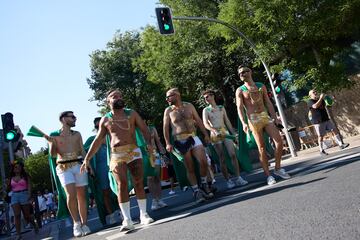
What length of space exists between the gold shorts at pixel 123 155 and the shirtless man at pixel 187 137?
1.48 meters

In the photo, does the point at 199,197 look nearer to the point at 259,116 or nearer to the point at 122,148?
the point at 259,116

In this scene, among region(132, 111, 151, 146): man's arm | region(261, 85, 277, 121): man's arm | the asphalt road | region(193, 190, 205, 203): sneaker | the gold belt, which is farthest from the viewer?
region(261, 85, 277, 121): man's arm

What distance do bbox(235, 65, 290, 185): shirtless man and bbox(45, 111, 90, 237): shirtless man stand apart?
291 centimetres

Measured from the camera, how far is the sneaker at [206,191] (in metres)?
7.46

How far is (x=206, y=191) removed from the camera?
7.57 metres

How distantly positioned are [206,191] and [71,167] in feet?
7.52

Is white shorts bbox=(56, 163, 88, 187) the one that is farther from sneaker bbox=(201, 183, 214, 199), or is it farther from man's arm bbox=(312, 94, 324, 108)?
man's arm bbox=(312, 94, 324, 108)

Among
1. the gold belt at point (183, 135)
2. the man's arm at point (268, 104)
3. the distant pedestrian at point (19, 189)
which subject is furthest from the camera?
the distant pedestrian at point (19, 189)

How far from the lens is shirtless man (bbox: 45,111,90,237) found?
701cm

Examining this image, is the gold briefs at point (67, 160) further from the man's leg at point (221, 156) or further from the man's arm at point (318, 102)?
the man's arm at point (318, 102)

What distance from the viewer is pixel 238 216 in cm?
477

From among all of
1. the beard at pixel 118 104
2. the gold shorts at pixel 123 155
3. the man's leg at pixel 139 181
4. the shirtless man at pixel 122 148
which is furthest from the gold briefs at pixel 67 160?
the beard at pixel 118 104

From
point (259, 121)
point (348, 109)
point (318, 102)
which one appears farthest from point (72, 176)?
point (348, 109)

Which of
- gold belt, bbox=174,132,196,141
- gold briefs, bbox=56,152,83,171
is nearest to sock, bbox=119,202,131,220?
gold briefs, bbox=56,152,83,171
